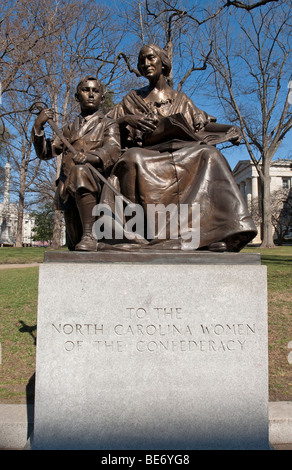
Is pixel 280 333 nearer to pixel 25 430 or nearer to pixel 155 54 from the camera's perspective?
pixel 25 430

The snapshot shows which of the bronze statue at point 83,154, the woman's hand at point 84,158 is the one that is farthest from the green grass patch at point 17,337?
the woman's hand at point 84,158

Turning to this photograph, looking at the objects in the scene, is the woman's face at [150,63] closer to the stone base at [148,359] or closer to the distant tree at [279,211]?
the stone base at [148,359]

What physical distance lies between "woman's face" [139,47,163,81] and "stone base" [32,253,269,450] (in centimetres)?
233

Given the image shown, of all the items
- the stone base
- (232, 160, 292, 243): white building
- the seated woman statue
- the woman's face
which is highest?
(232, 160, 292, 243): white building

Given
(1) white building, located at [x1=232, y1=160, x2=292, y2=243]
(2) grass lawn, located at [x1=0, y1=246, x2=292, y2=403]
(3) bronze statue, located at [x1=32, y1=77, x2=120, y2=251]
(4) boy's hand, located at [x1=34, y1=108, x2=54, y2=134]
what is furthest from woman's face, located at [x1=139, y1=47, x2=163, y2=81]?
(1) white building, located at [x1=232, y1=160, x2=292, y2=243]

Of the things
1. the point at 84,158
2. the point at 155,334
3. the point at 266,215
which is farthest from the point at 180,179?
the point at 266,215

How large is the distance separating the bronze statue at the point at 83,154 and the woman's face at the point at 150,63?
24.7 inches

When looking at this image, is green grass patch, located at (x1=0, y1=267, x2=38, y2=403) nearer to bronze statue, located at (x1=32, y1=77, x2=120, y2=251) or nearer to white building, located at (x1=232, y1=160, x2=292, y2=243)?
bronze statue, located at (x1=32, y1=77, x2=120, y2=251)

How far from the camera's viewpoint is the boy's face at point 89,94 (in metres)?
3.81

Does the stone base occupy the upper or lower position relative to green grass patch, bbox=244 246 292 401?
upper

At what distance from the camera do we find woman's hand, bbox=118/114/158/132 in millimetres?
3922

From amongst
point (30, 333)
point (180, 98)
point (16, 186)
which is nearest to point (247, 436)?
point (180, 98)
